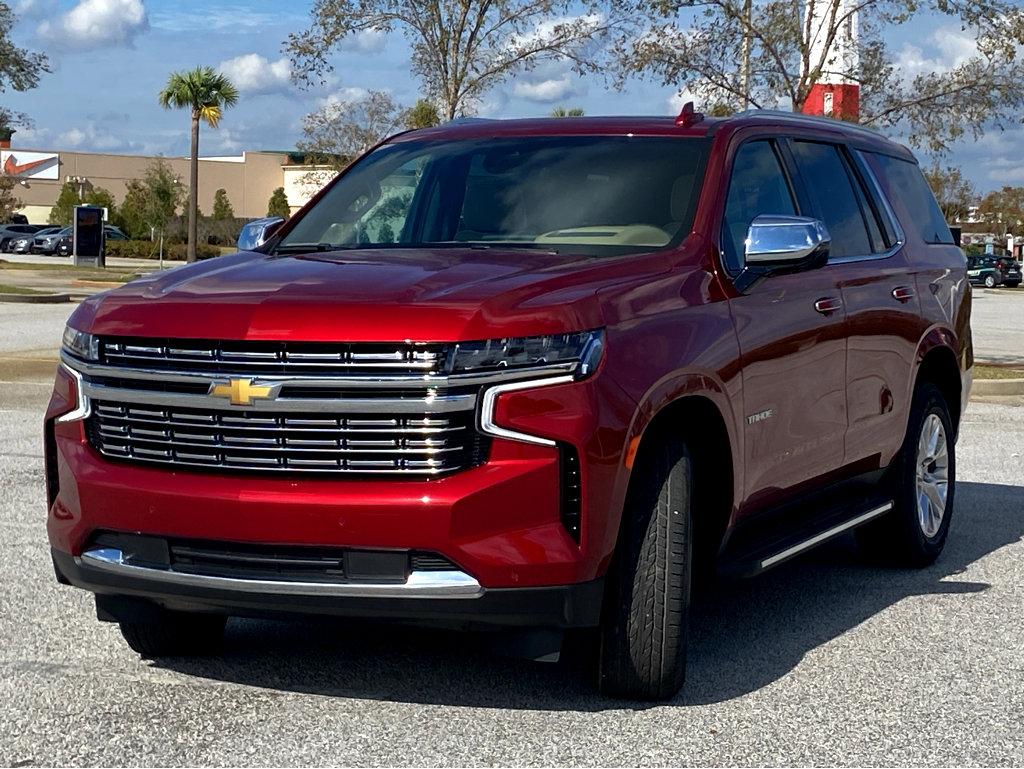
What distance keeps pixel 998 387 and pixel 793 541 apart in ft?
34.7

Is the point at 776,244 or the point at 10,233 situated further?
the point at 10,233

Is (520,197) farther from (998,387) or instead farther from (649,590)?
(998,387)

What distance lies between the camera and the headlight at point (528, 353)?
14.9 ft

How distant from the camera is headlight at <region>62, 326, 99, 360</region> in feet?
16.3

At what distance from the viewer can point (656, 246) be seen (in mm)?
5703

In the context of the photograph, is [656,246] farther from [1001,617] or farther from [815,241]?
[1001,617]

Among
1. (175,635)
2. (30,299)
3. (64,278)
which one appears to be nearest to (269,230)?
(175,635)

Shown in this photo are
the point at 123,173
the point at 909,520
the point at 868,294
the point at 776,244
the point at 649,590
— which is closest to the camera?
the point at 649,590

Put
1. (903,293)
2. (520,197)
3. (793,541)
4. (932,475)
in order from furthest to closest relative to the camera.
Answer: (932,475), (903,293), (520,197), (793,541)

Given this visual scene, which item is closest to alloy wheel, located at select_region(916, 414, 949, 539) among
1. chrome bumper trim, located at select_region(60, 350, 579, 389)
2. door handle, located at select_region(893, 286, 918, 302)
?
door handle, located at select_region(893, 286, 918, 302)

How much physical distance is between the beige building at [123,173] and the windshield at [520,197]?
10967cm

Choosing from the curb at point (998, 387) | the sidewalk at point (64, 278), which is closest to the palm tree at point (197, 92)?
the sidewalk at point (64, 278)

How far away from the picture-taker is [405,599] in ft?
15.1

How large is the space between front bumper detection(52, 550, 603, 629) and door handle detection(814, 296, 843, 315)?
2049mm
